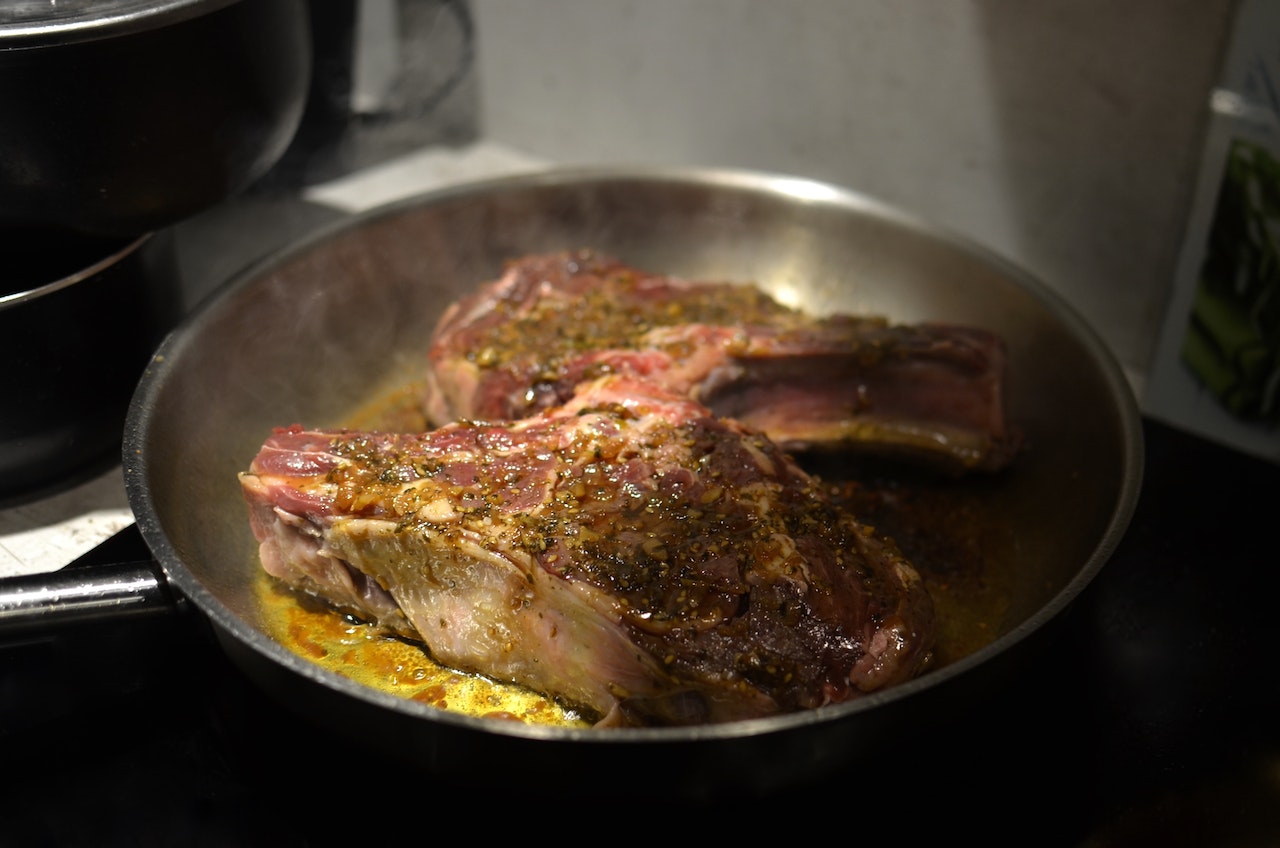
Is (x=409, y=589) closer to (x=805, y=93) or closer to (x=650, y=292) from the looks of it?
(x=650, y=292)

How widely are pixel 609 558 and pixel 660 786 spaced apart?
1.29 feet

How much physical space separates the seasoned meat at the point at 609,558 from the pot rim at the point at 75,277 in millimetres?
511

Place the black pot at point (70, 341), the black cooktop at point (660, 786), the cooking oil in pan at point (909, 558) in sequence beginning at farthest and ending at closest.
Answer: the black pot at point (70, 341) < the cooking oil in pan at point (909, 558) < the black cooktop at point (660, 786)

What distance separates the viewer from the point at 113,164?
2.01 meters

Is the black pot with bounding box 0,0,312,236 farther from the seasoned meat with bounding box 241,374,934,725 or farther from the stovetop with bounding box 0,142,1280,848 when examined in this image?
the stovetop with bounding box 0,142,1280,848

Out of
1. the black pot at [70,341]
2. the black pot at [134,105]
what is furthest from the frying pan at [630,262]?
the black pot at [134,105]

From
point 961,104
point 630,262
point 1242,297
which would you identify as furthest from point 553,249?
point 1242,297

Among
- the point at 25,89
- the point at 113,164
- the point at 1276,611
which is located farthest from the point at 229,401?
the point at 1276,611

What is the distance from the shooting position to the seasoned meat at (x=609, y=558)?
5.50 ft

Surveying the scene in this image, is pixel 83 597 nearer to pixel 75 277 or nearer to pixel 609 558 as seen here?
pixel 75 277

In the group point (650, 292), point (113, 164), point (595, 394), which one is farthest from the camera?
point (650, 292)

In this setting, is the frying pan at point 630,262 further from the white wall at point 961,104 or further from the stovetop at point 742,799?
the white wall at point 961,104

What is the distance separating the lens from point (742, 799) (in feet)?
5.11

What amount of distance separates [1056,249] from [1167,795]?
1.74m
